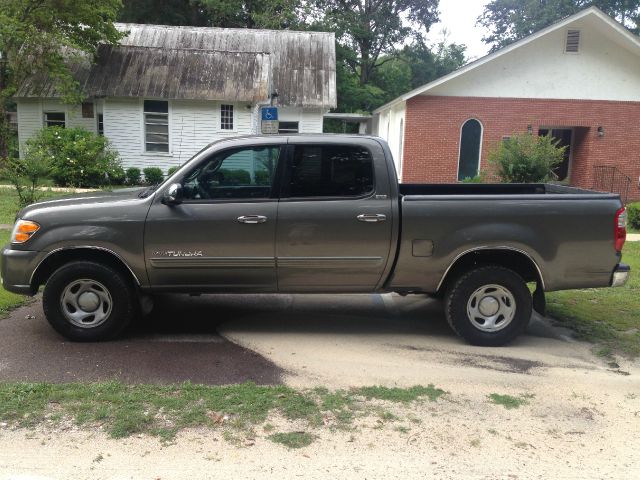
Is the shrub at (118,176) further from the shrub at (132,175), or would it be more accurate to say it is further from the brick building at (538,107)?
the brick building at (538,107)

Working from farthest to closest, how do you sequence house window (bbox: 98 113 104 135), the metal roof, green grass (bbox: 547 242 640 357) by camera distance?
house window (bbox: 98 113 104 135) → the metal roof → green grass (bbox: 547 242 640 357)

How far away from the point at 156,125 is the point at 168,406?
62.6 feet

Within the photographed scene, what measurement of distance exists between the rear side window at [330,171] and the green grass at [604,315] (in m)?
2.85

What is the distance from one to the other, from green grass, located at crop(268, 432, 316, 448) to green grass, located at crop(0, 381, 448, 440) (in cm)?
2

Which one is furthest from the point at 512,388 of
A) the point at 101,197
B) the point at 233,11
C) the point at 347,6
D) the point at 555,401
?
the point at 347,6

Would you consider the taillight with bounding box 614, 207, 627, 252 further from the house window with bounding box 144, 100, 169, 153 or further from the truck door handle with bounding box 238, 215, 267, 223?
the house window with bounding box 144, 100, 169, 153

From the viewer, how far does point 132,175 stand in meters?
20.9

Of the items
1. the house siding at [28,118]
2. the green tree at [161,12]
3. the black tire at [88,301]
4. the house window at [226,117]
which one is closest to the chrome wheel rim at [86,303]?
the black tire at [88,301]

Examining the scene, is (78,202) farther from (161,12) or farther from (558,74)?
(161,12)

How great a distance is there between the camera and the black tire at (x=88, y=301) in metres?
5.40

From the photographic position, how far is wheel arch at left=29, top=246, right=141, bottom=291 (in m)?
5.44

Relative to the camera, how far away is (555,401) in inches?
174

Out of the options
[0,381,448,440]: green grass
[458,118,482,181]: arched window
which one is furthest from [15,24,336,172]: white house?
[0,381,448,440]: green grass

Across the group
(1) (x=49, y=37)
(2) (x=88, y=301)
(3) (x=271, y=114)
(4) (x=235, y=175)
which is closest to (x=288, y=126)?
(1) (x=49, y=37)
